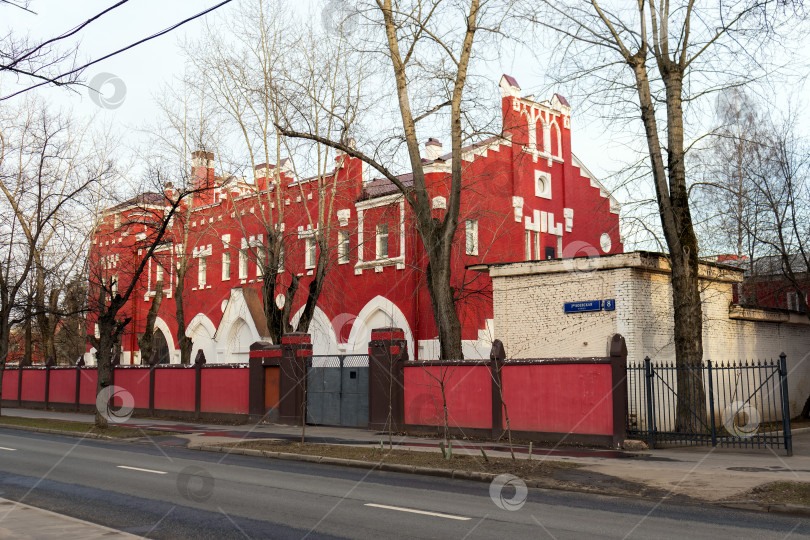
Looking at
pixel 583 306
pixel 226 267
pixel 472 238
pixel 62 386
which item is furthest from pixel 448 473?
pixel 62 386

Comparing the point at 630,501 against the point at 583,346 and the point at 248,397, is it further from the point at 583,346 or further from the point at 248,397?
the point at 248,397

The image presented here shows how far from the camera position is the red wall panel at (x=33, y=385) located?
3840 centimetres

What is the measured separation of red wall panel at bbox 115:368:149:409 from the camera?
3139cm

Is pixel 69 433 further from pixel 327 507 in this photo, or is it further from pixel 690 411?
pixel 690 411

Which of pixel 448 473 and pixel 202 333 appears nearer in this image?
pixel 448 473

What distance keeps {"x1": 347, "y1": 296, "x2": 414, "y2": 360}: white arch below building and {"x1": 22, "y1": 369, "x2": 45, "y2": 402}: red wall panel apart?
1809cm

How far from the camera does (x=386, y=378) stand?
22375 mm

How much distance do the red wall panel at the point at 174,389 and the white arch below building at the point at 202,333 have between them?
727 cm

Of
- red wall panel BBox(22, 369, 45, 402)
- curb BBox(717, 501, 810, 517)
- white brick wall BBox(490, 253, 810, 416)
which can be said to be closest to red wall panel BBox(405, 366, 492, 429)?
white brick wall BBox(490, 253, 810, 416)

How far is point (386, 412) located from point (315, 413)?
356 centimetres

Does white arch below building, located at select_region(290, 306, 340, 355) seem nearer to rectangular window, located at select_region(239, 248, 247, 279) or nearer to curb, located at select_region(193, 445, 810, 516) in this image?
rectangular window, located at select_region(239, 248, 247, 279)

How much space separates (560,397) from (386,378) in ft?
20.0

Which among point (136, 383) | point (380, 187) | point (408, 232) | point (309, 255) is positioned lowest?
point (136, 383)

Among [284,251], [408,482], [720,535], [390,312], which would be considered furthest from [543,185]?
[720,535]
